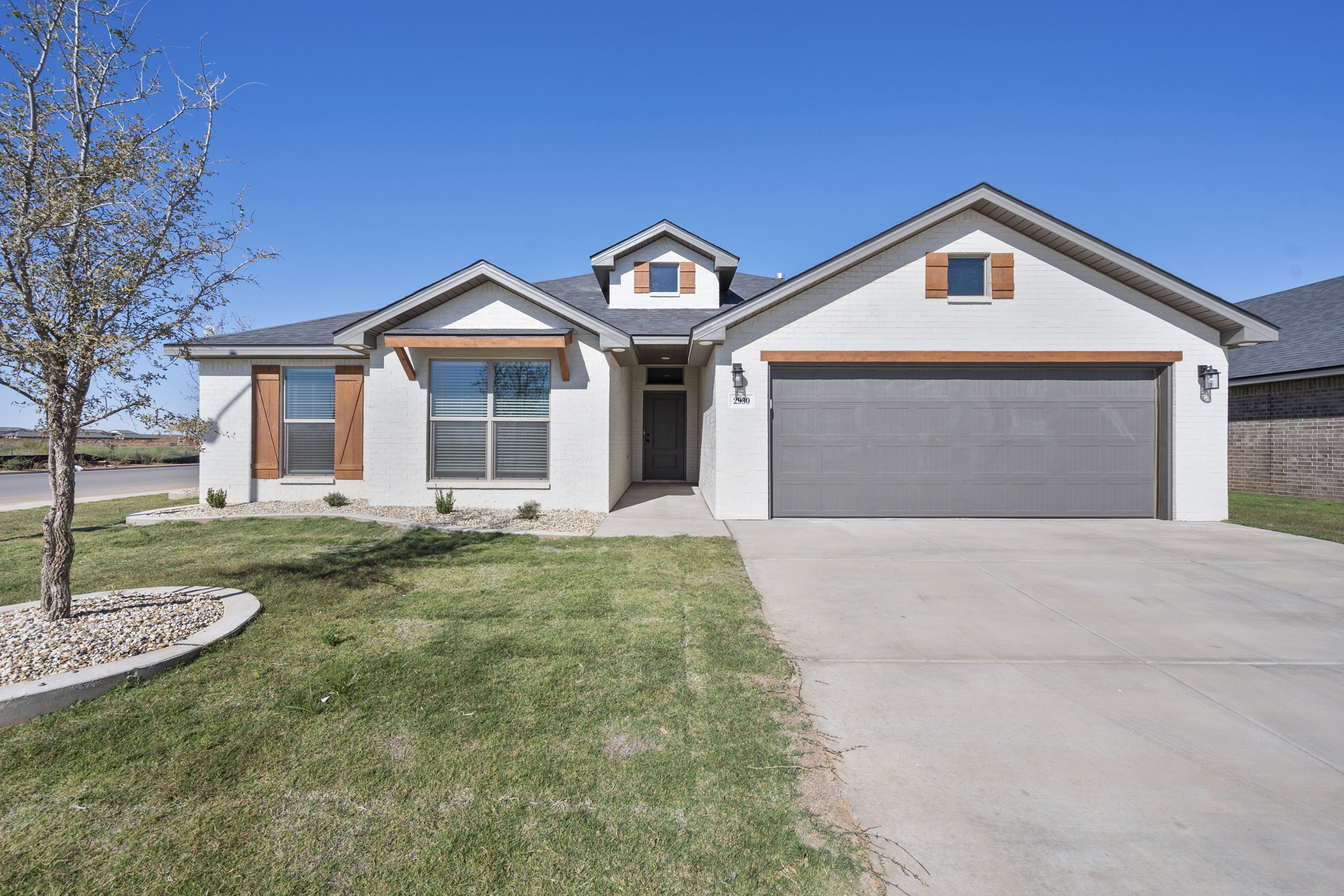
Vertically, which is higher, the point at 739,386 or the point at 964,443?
the point at 739,386

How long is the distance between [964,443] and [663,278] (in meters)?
7.69

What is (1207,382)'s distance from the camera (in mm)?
9102

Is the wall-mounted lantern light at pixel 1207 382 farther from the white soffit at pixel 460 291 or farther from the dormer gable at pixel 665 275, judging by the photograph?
the white soffit at pixel 460 291

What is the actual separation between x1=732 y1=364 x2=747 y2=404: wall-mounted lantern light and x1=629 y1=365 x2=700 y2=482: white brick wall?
447 centimetres

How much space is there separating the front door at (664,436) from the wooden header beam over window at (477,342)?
5171 mm

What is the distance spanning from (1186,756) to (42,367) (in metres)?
6.75

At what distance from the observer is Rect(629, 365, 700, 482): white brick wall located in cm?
1392

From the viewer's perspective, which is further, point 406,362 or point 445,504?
point 406,362

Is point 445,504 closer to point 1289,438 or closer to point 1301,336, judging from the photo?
point 1289,438

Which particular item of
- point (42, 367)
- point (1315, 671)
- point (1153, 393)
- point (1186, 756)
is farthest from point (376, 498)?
point (1153, 393)

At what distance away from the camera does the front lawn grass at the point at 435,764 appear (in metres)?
1.94

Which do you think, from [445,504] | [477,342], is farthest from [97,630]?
[477,342]

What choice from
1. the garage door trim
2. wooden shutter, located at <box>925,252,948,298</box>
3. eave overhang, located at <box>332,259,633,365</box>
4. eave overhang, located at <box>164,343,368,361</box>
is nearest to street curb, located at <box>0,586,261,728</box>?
eave overhang, located at <box>332,259,633,365</box>

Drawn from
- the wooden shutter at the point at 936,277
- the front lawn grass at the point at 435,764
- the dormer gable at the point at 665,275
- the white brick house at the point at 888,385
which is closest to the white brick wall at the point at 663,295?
the dormer gable at the point at 665,275
